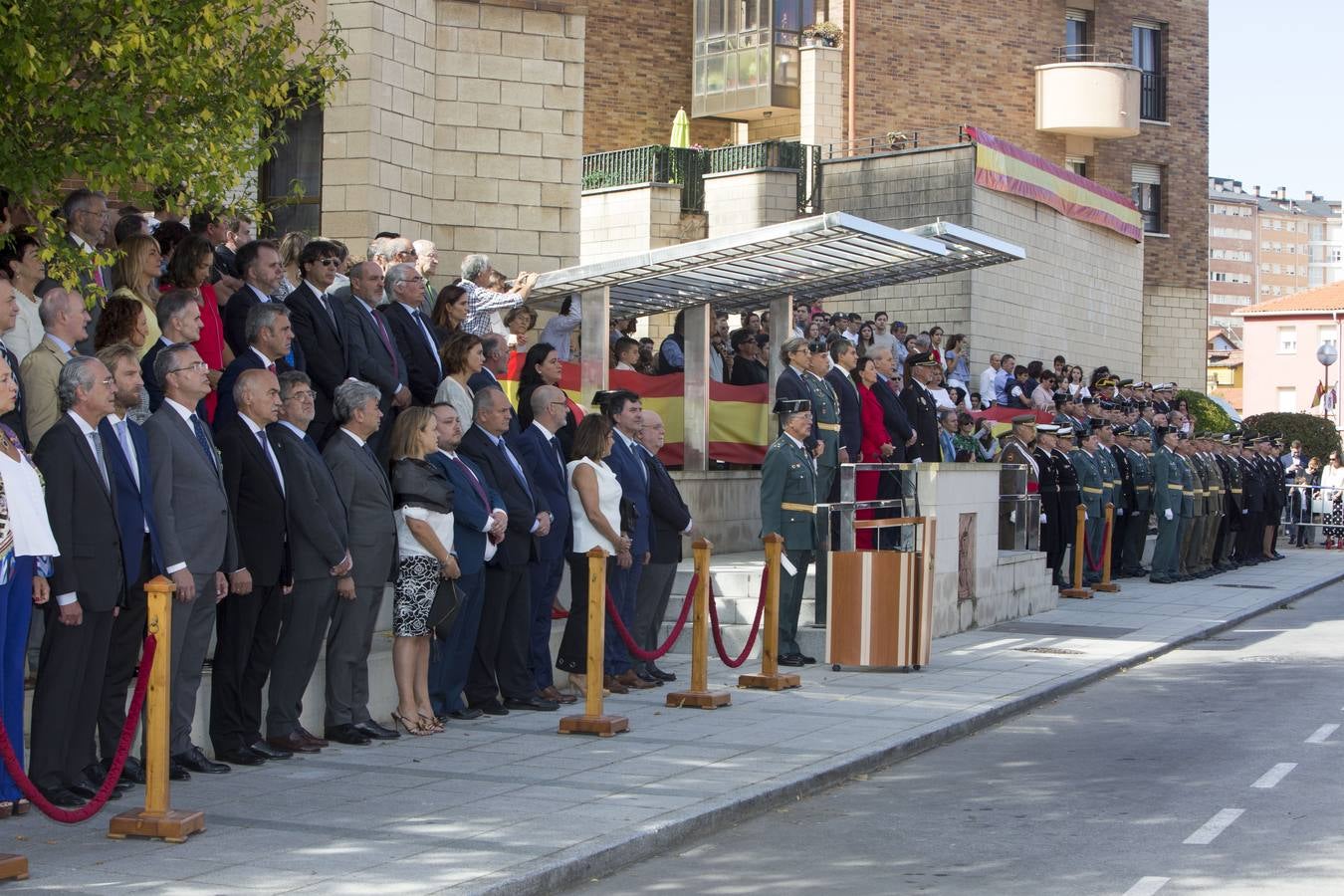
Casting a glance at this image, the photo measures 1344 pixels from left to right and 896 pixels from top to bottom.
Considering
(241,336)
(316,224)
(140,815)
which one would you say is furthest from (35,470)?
(316,224)

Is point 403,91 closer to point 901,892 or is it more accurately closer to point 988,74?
point 901,892

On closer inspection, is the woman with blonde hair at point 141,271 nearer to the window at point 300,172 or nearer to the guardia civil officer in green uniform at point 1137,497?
the window at point 300,172

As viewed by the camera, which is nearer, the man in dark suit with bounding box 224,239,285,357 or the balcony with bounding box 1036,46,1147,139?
the man in dark suit with bounding box 224,239,285,357

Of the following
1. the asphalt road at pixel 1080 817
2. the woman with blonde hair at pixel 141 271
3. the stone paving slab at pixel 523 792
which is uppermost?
the woman with blonde hair at pixel 141 271

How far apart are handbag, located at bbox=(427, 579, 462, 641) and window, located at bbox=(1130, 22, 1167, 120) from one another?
39.5 m

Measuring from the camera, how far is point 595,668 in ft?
36.7

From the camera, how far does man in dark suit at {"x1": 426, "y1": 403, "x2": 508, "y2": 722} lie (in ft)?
37.6

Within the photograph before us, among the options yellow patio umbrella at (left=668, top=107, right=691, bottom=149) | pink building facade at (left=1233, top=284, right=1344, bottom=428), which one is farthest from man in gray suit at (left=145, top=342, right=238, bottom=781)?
pink building facade at (left=1233, top=284, right=1344, bottom=428)

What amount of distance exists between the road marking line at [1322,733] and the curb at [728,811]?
6.93 ft

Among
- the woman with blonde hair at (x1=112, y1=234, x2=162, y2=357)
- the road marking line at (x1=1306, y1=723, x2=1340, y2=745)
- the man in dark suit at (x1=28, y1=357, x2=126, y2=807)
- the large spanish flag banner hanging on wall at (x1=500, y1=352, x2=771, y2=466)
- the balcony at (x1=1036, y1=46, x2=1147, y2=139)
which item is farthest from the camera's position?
the balcony at (x1=1036, y1=46, x2=1147, y2=139)

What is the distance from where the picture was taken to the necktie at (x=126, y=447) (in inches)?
354

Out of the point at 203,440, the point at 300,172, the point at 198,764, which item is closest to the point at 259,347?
the point at 203,440

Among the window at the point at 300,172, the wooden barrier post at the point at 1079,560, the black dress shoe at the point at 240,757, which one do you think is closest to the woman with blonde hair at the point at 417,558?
the black dress shoe at the point at 240,757

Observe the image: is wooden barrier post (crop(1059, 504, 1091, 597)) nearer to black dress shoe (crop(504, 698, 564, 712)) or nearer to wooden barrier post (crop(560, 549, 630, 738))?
black dress shoe (crop(504, 698, 564, 712))
